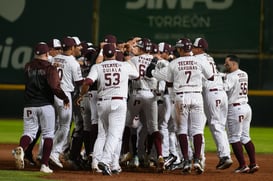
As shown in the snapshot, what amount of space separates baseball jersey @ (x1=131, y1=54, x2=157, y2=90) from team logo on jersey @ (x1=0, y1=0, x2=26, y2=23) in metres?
10.3

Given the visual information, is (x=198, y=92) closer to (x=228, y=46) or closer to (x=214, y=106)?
(x=214, y=106)

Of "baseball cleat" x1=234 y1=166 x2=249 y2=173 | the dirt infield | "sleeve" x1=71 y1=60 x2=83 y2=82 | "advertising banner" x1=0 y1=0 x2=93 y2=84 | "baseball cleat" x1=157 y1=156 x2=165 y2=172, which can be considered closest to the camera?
the dirt infield

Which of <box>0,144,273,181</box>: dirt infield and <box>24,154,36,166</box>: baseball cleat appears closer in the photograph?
<box>0,144,273,181</box>: dirt infield

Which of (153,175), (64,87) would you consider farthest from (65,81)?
(153,175)

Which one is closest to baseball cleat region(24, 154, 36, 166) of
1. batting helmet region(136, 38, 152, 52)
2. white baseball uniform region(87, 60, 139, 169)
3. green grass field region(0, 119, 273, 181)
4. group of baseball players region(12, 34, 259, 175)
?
group of baseball players region(12, 34, 259, 175)

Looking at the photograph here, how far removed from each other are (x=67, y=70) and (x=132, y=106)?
1.17 metres

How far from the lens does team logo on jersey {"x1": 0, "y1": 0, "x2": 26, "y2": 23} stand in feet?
79.6

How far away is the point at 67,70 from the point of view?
46.9ft

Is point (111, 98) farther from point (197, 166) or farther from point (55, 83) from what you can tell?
point (197, 166)

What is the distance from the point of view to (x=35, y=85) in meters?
13.5

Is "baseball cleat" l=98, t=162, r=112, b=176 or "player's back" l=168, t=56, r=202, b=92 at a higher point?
"player's back" l=168, t=56, r=202, b=92

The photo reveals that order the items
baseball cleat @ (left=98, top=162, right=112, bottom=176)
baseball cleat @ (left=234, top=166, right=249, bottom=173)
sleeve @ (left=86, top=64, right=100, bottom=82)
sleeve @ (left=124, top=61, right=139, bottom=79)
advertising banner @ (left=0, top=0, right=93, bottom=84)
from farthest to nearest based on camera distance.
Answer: advertising banner @ (left=0, top=0, right=93, bottom=84) < baseball cleat @ (left=234, top=166, right=249, bottom=173) < sleeve @ (left=124, top=61, right=139, bottom=79) < sleeve @ (left=86, top=64, right=100, bottom=82) < baseball cleat @ (left=98, top=162, right=112, bottom=176)

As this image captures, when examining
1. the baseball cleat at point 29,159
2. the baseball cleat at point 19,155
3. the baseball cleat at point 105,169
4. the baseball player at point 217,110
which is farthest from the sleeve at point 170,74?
the baseball cleat at point 29,159

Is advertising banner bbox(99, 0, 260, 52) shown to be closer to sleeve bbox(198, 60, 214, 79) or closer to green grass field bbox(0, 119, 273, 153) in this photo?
green grass field bbox(0, 119, 273, 153)
